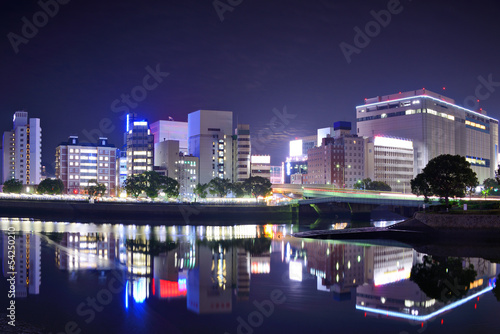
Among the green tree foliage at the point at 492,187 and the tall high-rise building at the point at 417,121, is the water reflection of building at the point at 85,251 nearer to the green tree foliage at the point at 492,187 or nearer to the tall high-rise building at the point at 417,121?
the green tree foliage at the point at 492,187

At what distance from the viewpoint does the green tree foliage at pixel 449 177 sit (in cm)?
6594

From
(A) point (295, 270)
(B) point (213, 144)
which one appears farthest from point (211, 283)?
(B) point (213, 144)

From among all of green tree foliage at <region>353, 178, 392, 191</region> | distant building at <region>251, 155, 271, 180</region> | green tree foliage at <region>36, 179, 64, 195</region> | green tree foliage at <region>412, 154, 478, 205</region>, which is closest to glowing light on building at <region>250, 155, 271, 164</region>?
distant building at <region>251, 155, 271, 180</region>

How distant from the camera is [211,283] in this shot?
3412 cm

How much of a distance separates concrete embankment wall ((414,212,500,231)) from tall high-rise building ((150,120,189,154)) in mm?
132218

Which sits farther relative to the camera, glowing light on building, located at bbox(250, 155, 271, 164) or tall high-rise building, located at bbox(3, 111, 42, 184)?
tall high-rise building, located at bbox(3, 111, 42, 184)

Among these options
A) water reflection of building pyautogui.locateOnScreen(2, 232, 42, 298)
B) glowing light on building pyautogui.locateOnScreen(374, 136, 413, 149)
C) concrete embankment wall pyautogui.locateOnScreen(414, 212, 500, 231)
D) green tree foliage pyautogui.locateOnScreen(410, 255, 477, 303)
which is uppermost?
glowing light on building pyautogui.locateOnScreen(374, 136, 413, 149)

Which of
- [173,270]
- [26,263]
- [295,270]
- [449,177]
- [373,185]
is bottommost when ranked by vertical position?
[295,270]

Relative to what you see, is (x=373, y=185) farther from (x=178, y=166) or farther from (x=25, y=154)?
(x=25, y=154)

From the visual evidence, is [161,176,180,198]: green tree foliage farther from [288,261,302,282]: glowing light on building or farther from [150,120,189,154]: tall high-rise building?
[288,261,302,282]: glowing light on building

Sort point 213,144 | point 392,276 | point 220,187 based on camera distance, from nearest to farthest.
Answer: point 392,276, point 220,187, point 213,144

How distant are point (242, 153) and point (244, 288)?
116 metres

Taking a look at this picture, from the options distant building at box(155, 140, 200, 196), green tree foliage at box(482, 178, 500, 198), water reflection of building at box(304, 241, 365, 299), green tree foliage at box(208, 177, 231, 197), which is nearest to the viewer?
water reflection of building at box(304, 241, 365, 299)

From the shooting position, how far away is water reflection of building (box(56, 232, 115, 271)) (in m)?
40.2
